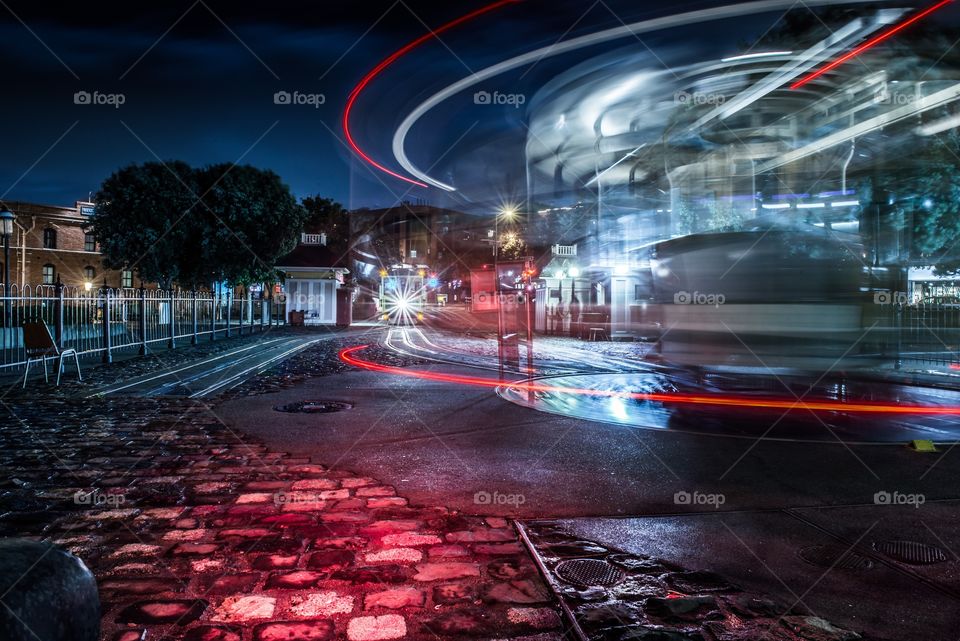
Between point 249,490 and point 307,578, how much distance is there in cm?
193

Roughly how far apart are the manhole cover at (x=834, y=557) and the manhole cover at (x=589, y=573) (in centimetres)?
129

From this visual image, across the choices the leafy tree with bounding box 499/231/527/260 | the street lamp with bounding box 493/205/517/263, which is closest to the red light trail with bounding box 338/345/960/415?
the street lamp with bounding box 493/205/517/263

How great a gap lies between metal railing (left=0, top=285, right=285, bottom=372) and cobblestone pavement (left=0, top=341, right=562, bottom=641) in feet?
30.3

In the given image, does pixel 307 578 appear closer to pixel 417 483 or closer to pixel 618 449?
pixel 417 483

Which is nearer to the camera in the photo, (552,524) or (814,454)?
(552,524)

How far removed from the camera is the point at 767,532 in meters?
4.04


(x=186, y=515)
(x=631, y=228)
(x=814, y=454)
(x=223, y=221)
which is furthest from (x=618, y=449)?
(x=223, y=221)

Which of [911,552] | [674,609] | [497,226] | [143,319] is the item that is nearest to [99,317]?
[143,319]

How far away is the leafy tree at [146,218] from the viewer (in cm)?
3209

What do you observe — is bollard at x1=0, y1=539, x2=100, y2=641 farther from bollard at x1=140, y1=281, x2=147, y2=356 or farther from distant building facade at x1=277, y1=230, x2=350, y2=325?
distant building facade at x1=277, y1=230, x2=350, y2=325

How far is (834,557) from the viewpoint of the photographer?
11.9ft

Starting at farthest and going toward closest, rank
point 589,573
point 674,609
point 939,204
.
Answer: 1. point 939,204
2. point 589,573
3. point 674,609

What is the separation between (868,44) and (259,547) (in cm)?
1564

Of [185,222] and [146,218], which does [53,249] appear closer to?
[146,218]
